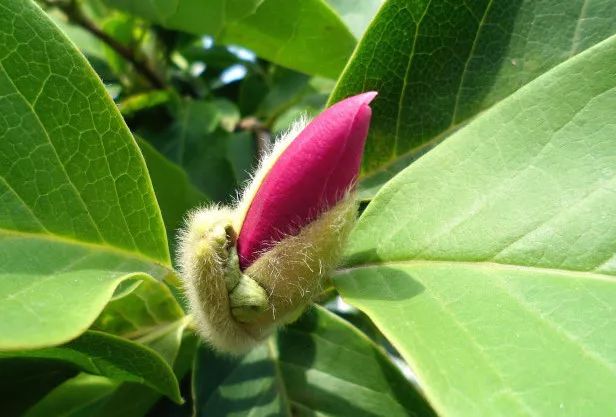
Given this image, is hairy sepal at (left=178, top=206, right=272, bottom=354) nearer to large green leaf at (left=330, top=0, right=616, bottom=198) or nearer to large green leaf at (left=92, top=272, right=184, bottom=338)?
large green leaf at (left=92, top=272, right=184, bottom=338)

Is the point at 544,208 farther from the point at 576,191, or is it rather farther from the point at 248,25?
the point at 248,25

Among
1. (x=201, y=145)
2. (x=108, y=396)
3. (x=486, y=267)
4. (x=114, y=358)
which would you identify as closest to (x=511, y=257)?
A: (x=486, y=267)

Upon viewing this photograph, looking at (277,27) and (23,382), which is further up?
(277,27)

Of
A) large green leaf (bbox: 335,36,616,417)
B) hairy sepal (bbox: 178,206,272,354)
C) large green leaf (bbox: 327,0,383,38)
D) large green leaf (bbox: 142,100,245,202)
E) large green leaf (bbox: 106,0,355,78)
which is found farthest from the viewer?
large green leaf (bbox: 142,100,245,202)

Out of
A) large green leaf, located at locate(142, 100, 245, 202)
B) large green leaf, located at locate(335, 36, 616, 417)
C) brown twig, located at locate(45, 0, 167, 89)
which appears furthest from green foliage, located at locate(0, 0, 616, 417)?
brown twig, located at locate(45, 0, 167, 89)

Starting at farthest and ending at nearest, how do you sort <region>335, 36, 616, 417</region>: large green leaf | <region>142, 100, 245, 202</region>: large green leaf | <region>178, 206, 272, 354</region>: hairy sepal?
<region>142, 100, 245, 202</region>: large green leaf < <region>178, 206, 272, 354</region>: hairy sepal < <region>335, 36, 616, 417</region>: large green leaf

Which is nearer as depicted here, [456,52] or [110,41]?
[456,52]

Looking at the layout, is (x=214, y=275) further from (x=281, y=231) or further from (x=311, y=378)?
(x=311, y=378)
